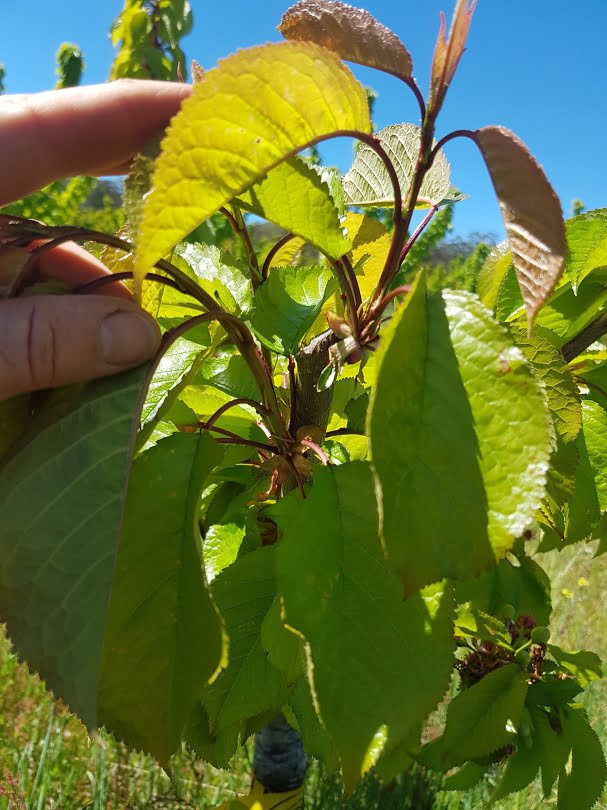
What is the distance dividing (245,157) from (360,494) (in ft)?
0.90

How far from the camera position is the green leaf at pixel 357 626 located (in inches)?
15.9

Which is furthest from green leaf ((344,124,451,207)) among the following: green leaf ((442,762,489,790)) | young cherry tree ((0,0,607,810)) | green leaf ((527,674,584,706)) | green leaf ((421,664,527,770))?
green leaf ((442,762,489,790))

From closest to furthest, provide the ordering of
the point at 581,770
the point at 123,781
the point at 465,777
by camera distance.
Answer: the point at 581,770 < the point at 465,777 < the point at 123,781

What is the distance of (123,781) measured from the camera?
2.10 m

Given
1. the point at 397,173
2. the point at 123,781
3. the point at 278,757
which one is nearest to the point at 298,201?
the point at 397,173

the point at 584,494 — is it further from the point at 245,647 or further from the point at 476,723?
the point at 245,647

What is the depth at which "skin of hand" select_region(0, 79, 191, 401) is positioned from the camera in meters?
0.49

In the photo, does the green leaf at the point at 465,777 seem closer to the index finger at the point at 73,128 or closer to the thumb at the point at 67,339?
the thumb at the point at 67,339

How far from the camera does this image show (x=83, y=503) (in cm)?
42

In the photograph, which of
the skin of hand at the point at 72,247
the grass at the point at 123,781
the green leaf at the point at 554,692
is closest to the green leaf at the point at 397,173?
the skin of hand at the point at 72,247

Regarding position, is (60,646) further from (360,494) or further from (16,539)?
(360,494)

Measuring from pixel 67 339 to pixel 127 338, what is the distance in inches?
1.8

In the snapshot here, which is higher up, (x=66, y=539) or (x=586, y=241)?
(x=586, y=241)

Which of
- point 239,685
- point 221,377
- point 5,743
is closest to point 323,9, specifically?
point 221,377
